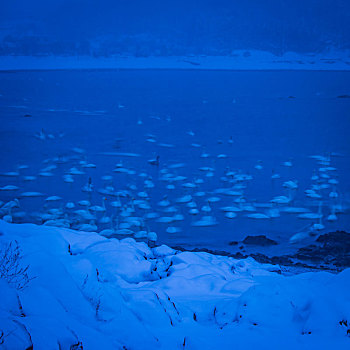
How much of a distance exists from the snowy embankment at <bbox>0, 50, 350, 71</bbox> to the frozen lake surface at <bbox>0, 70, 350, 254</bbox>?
4020cm

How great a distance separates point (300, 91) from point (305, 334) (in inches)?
1362

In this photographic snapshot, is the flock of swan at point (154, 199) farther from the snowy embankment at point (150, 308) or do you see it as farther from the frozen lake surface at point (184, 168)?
the snowy embankment at point (150, 308)

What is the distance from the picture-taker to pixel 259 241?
7922 millimetres

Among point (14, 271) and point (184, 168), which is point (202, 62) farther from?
point (14, 271)

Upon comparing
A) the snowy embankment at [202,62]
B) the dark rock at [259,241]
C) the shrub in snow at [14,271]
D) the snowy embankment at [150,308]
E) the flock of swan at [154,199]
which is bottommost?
the dark rock at [259,241]

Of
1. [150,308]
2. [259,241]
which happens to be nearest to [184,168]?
[259,241]

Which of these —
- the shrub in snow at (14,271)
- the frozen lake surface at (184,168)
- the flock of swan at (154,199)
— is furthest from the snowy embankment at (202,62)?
the shrub in snow at (14,271)

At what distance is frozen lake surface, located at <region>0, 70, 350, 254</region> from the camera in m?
8.68

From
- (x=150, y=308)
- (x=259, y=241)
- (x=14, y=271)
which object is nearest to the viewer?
(x=14, y=271)

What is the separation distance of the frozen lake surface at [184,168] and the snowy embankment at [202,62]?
132ft

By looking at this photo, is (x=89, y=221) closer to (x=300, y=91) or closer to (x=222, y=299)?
(x=222, y=299)

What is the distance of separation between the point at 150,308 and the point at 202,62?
66682mm

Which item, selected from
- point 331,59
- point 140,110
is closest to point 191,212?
point 140,110

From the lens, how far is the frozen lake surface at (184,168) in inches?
342
